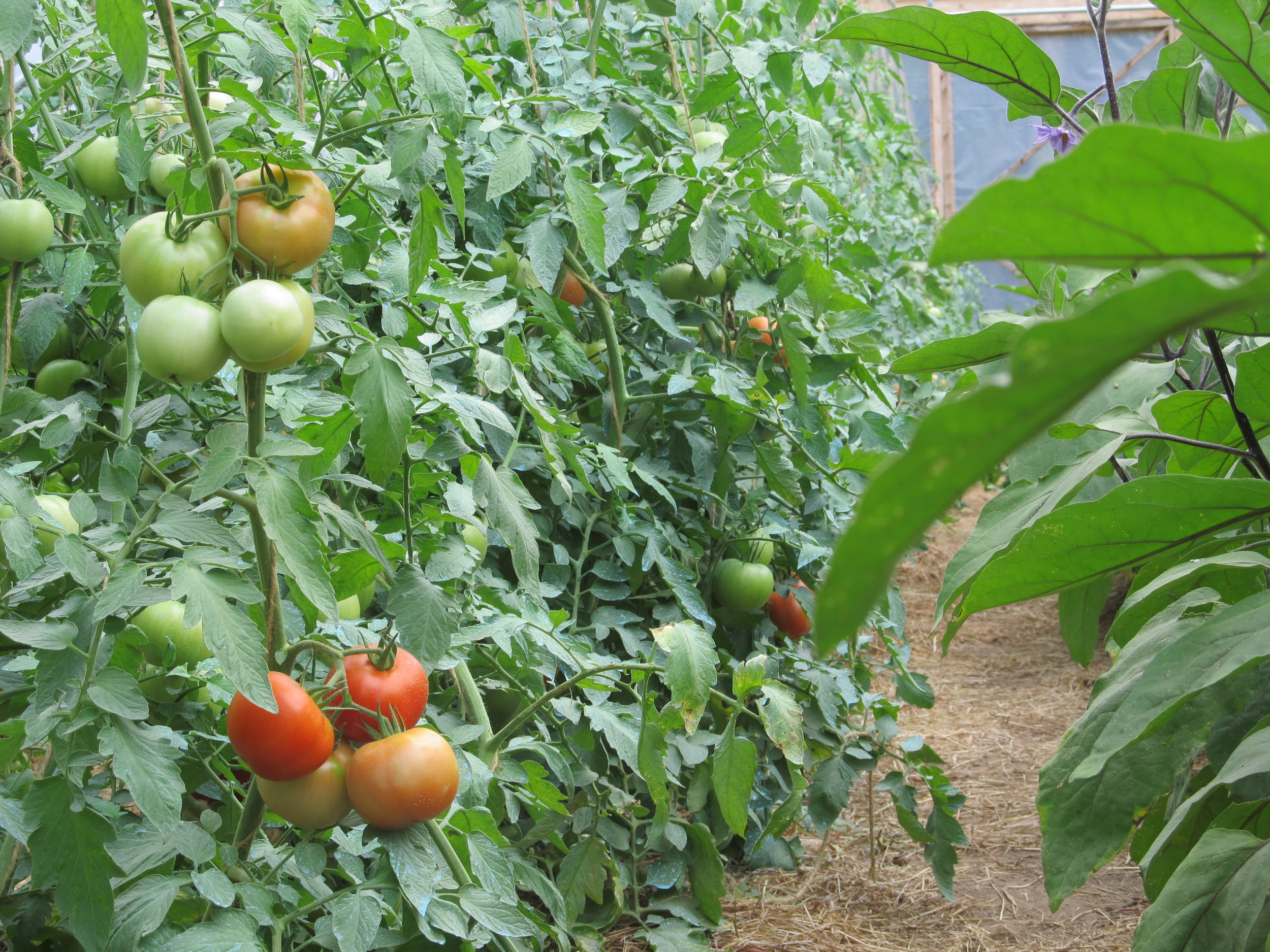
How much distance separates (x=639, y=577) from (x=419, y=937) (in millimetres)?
662

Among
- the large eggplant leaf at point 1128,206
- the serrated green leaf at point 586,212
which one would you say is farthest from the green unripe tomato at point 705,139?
the large eggplant leaf at point 1128,206

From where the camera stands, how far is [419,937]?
74 cm

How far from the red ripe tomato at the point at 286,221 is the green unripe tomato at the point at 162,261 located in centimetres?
2

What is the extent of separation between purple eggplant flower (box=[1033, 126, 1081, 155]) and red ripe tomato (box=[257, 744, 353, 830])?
2.50 ft

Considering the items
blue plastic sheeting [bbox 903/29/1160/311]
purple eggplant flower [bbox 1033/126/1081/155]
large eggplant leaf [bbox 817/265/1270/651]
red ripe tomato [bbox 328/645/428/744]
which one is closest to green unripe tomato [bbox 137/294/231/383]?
red ripe tomato [bbox 328/645/428/744]

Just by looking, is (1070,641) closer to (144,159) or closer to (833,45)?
(144,159)

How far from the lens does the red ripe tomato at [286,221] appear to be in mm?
566

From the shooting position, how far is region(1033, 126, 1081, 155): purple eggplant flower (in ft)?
2.87

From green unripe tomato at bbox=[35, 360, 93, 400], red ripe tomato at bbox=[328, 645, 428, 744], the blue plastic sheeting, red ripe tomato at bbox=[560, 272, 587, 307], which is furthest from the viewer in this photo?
the blue plastic sheeting

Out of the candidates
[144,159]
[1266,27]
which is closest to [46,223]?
[144,159]

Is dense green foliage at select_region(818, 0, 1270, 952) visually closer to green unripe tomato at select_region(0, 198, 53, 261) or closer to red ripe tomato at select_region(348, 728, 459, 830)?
red ripe tomato at select_region(348, 728, 459, 830)

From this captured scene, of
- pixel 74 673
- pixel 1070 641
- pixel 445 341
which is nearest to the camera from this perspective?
pixel 74 673

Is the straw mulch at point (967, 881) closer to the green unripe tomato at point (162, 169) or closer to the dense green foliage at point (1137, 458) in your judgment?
the dense green foliage at point (1137, 458)

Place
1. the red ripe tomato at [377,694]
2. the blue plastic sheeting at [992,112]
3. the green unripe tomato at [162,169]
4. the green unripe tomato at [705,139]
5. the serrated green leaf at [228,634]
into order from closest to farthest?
the serrated green leaf at [228,634] < the red ripe tomato at [377,694] < the green unripe tomato at [162,169] < the green unripe tomato at [705,139] < the blue plastic sheeting at [992,112]
